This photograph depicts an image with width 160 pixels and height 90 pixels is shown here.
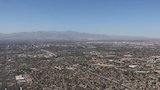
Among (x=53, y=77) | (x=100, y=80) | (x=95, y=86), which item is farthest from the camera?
(x=53, y=77)

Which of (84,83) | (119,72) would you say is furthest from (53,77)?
(119,72)

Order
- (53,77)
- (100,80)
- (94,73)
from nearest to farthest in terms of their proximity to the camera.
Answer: (100,80) < (53,77) < (94,73)

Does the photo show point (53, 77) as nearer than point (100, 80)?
No

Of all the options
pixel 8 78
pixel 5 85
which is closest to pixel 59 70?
pixel 8 78

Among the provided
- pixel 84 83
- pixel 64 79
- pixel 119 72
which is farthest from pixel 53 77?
pixel 119 72

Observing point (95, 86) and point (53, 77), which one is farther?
point (53, 77)

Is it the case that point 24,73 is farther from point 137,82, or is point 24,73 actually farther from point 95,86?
point 137,82

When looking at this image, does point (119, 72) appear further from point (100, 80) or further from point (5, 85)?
point (5, 85)

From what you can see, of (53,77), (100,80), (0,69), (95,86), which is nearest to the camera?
(95,86)
